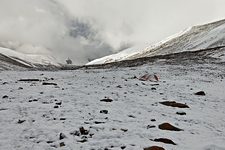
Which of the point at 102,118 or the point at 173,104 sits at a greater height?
the point at 173,104

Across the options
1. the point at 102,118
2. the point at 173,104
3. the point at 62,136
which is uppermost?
the point at 173,104

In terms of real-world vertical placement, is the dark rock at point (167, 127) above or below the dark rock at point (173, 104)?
below

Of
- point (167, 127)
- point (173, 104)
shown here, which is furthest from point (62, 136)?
point (173, 104)

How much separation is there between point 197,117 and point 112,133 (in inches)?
222

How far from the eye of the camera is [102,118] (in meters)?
15.2

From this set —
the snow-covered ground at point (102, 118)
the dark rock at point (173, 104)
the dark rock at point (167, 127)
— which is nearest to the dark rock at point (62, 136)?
the snow-covered ground at point (102, 118)

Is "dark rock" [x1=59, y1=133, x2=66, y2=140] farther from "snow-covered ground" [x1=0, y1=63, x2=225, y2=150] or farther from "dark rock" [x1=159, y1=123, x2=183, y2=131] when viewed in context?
"dark rock" [x1=159, y1=123, x2=183, y2=131]

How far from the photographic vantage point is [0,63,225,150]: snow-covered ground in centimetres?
1220

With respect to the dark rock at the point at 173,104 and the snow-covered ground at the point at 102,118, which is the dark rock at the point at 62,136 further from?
the dark rock at the point at 173,104

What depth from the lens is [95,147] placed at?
11.5m

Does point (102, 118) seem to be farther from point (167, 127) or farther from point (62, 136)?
point (62, 136)

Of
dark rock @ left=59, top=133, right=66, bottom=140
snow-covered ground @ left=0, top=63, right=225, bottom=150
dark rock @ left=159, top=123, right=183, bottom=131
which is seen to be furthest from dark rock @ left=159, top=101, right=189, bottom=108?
dark rock @ left=59, top=133, right=66, bottom=140

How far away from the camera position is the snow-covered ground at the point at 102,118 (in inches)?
480

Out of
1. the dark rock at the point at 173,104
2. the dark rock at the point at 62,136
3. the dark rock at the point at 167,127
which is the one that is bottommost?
the dark rock at the point at 167,127
